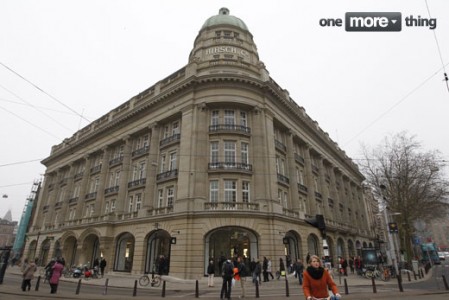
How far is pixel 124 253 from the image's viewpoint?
103 feet

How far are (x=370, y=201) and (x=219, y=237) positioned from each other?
61532mm

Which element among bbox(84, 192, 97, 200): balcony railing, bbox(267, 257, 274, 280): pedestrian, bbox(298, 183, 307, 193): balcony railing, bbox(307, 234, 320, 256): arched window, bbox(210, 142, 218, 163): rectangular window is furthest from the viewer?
bbox(84, 192, 97, 200): balcony railing

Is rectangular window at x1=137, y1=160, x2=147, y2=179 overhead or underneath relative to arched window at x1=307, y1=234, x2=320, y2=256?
overhead

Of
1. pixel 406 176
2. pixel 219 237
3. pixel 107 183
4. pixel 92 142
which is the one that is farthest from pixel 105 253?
pixel 406 176

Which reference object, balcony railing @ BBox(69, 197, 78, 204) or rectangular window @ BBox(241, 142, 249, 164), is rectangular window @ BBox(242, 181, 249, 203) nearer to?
rectangular window @ BBox(241, 142, 249, 164)

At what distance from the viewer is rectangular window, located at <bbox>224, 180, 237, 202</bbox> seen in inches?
1021

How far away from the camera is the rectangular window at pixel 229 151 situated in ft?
90.0

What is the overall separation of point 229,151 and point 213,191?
4.27 meters

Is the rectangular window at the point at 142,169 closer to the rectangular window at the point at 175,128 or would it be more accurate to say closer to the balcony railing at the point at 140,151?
the balcony railing at the point at 140,151

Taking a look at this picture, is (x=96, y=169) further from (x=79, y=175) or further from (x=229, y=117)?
(x=229, y=117)

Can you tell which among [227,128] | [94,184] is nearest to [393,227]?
[227,128]

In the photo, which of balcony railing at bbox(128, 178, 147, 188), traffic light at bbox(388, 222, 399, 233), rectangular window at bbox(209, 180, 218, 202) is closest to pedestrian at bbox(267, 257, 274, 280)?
→ rectangular window at bbox(209, 180, 218, 202)

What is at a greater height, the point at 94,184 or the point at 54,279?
the point at 94,184

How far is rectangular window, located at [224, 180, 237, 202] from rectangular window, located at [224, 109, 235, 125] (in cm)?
633
